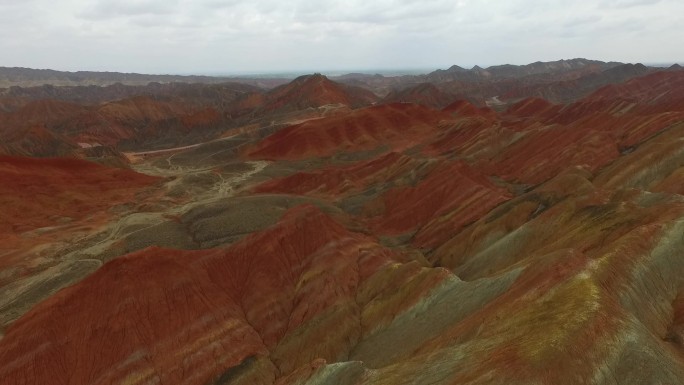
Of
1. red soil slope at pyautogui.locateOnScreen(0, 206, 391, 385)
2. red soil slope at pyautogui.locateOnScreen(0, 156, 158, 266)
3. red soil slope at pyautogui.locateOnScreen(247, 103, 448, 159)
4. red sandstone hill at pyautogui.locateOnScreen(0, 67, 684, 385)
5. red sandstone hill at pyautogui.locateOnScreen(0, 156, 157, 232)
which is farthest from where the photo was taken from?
red soil slope at pyautogui.locateOnScreen(247, 103, 448, 159)

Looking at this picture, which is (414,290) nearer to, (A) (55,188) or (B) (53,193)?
(B) (53,193)

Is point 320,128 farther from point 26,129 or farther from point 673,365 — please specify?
point 673,365

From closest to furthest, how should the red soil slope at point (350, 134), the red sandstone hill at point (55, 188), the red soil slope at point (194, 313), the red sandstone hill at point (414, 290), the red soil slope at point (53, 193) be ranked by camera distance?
the red sandstone hill at point (414, 290) < the red soil slope at point (194, 313) < the red soil slope at point (53, 193) < the red sandstone hill at point (55, 188) < the red soil slope at point (350, 134)

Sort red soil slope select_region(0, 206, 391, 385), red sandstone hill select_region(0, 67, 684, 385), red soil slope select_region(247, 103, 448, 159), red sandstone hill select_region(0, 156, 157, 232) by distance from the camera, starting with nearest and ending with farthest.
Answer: red sandstone hill select_region(0, 67, 684, 385) → red soil slope select_region(0, 206, 391, 385) → red sandstone hill select_region(0, 156, 157, 232) → red soil slope select_region(247, 103, 448, 159)

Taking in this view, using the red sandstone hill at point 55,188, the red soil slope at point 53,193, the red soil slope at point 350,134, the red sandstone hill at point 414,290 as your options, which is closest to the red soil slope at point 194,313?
the red sandstone hill at point 414,290

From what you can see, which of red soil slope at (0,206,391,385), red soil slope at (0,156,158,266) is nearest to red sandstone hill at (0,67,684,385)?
red soil slope at (0,206,391,385)

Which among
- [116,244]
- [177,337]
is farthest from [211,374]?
[116,244]

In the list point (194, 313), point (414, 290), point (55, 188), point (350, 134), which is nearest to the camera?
point (194, 313)

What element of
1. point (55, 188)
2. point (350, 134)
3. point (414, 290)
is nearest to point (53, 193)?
point (55, 188)

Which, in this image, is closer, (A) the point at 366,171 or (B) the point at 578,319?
(B) the point at 578,319

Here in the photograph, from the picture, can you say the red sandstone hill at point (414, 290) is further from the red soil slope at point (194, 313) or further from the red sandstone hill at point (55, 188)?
the red sandstone hill at point (55, 188)

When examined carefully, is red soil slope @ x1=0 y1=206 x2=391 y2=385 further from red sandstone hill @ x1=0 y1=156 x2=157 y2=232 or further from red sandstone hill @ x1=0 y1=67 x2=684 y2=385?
red sandstone hill @ x1=0 y1=156 x2=157 y2=232
